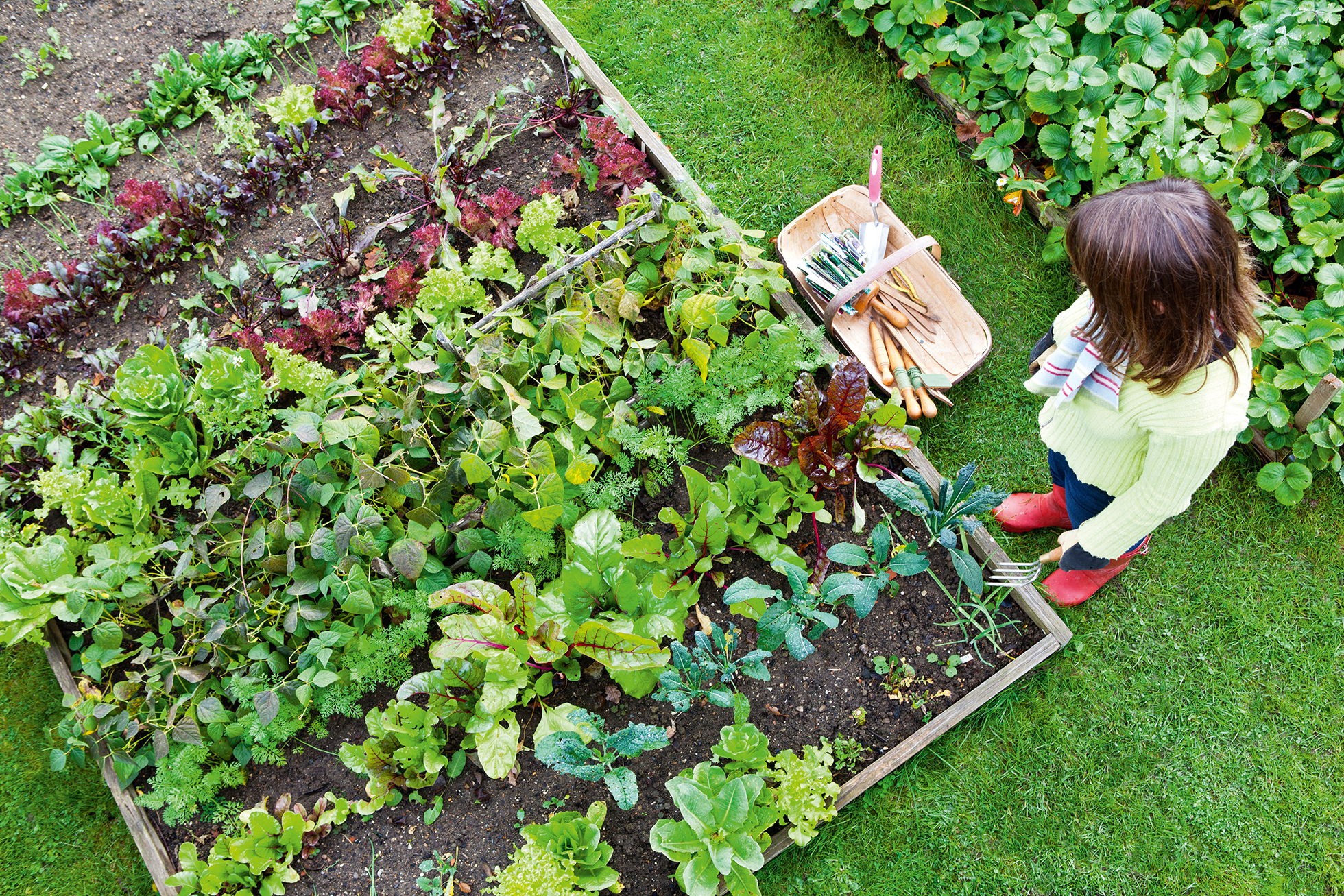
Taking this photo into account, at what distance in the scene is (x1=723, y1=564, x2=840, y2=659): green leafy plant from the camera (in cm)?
234

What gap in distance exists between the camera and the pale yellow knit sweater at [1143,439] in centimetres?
195

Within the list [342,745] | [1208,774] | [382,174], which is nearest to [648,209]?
[382,174]

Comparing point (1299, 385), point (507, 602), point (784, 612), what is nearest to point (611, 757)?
point (507, 602)

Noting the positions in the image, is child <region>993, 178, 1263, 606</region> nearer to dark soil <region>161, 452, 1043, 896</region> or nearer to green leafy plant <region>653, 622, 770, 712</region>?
dark soil <region>161, 452, 1043, 896</region>

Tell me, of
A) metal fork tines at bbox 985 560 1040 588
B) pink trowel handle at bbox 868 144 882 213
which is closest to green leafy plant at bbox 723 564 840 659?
metal fork tines at bbox 985 560 1040 588

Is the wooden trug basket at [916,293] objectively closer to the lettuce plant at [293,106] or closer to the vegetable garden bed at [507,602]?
the vegetable garden bed at [507,602]

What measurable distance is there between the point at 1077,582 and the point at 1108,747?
575 millimetres

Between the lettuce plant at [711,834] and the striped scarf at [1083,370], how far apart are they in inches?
54.1

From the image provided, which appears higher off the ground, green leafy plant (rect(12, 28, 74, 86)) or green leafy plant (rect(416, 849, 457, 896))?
green leafy plant (rect(12, 28, 74, 86))

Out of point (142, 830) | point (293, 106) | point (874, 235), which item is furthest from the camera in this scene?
point (293, 106)

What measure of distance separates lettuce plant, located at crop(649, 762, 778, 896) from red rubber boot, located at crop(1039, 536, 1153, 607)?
1.36m

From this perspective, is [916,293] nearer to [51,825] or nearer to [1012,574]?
[1012,574]

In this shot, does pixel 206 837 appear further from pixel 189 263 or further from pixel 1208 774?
A: pixel 1208 774

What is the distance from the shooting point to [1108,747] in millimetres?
2834
